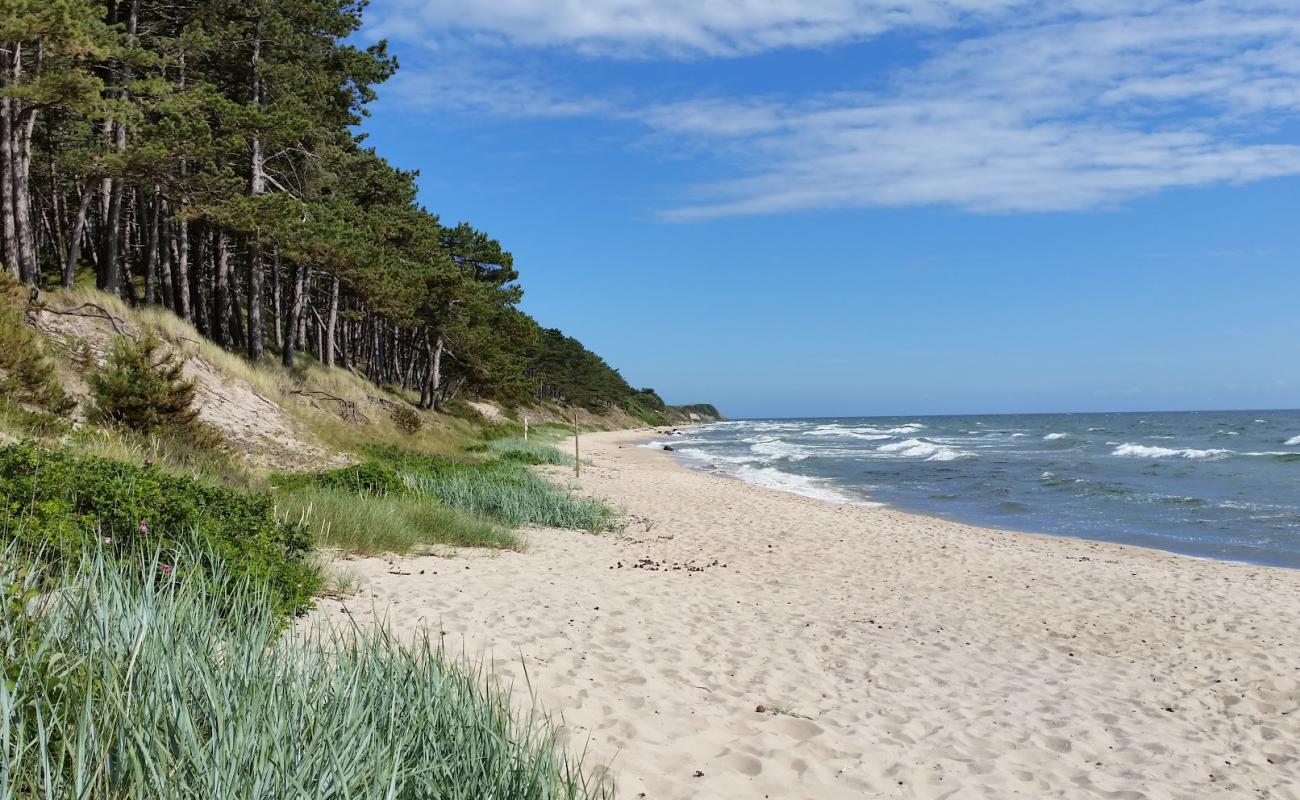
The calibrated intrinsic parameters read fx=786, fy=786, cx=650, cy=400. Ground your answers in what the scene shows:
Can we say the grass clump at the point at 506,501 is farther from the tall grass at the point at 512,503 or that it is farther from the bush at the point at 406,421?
the bush at the point at 406,421

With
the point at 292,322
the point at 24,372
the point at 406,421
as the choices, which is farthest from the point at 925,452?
the point at 24,372

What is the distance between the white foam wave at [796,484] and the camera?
23.3 meters

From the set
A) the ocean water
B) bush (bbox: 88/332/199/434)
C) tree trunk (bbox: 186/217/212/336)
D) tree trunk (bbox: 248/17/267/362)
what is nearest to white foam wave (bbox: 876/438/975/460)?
the ocean water

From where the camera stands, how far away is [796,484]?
27.9 m

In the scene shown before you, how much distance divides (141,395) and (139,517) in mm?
7083

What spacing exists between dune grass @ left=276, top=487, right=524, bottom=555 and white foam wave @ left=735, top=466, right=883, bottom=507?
1321 cm

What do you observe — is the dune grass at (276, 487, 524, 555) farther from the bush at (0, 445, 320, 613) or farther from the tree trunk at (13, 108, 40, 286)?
the tree trunk at (13, 108, 40, 286)

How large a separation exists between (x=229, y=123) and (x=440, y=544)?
1412 centimetres

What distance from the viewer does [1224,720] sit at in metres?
5.91

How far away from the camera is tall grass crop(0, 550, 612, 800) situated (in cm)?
234

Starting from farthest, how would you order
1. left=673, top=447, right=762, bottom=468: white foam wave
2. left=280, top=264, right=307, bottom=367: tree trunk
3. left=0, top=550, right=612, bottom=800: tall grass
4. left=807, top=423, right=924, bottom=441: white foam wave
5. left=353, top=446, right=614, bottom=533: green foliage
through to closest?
left=807, top=423, right=924, bottom=441: white foam wave, left=673, top=447, right=762, bottom=468: white foam wave, left=280, top=264, right=307, bottom=367: tree trunk, left=353, top=446, right=614, bottom=533: green foliage, left=0, top=550, right=612, bottom=800: tall grass

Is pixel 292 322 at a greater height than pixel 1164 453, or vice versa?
pixel 292 322

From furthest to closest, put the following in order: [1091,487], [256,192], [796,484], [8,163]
Result: [796,484]
[1091,487]
[256,192]
[8,163]

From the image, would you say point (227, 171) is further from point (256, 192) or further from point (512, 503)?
point (512, 503)
